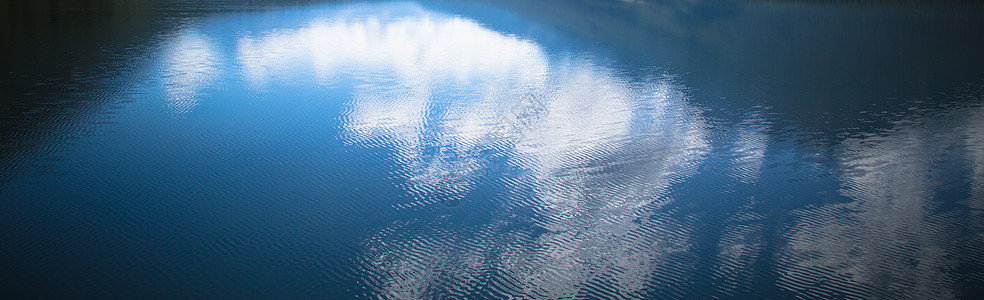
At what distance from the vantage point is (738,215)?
2748 millimetres

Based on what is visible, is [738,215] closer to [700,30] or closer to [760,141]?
[760,141]

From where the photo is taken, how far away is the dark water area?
2227 millimetres

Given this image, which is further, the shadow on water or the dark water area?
the shadow on water

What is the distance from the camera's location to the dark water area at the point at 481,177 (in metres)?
2.23

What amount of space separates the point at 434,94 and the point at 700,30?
6.67 metres

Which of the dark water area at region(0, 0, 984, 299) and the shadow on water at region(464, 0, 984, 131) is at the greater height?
the shadow on water at region(464, 0, 984, 131)

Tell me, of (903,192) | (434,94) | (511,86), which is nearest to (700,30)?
(511,86)

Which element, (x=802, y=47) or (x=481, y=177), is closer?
(x=481, y=177)

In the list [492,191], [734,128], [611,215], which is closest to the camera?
[611,215]

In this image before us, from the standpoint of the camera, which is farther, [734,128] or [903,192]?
[734,128]

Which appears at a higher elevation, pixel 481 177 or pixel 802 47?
pixel 802 47

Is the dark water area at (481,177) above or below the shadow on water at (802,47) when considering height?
below

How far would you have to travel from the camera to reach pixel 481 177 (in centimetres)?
313

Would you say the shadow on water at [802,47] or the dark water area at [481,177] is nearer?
the dark water area at [481,177]
